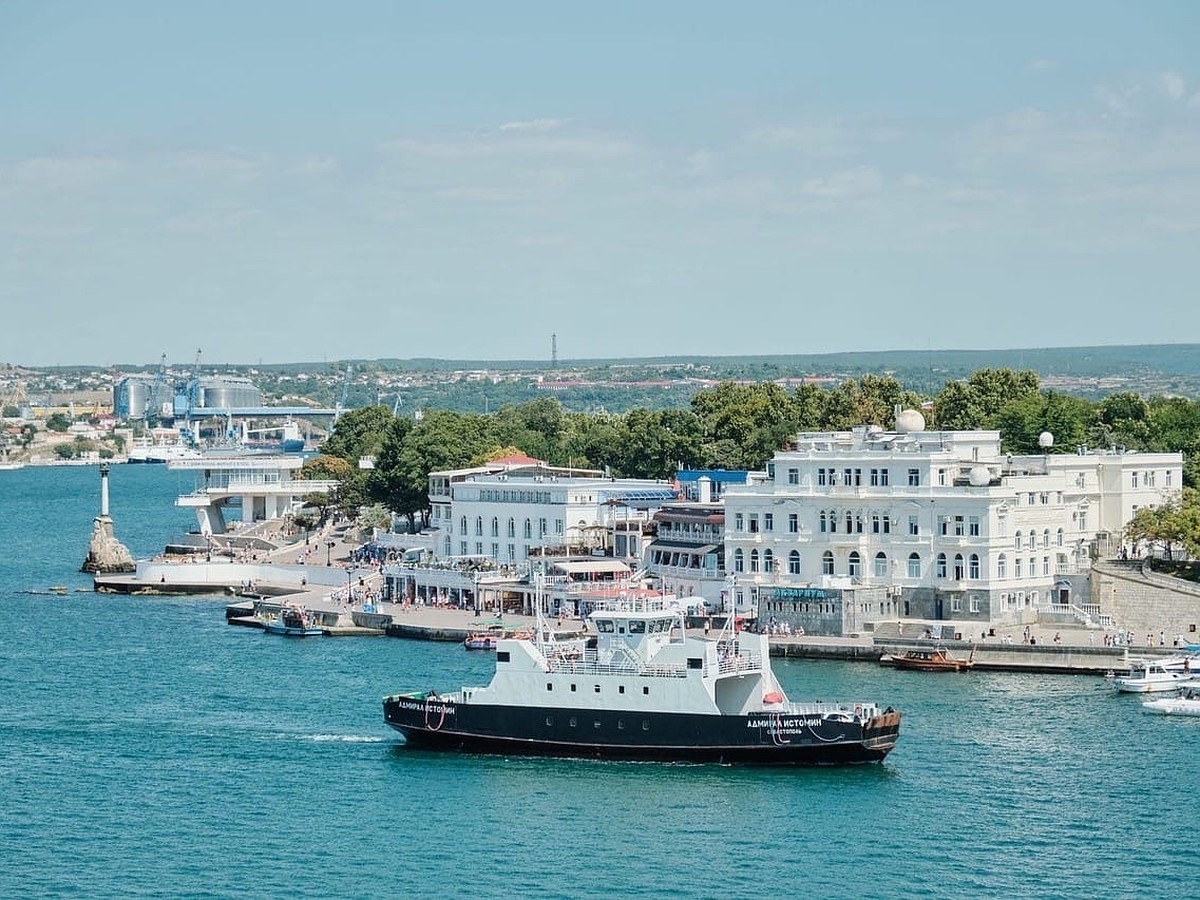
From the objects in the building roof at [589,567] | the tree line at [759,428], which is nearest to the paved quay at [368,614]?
the building roof at [589,567]

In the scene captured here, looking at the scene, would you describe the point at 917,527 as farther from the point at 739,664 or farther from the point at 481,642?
the point at 739,664

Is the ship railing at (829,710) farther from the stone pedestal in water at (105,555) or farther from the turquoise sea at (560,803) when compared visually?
the stone pedestal in water at (105,555)

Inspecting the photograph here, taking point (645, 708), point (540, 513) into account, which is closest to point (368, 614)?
point (540, 513)

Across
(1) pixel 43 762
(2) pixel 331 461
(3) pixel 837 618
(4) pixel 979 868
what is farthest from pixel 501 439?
(4) pixel 979 868

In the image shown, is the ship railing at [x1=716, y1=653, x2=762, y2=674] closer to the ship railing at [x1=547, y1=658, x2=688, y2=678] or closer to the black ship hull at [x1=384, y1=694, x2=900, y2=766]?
the ship railing at [x1=547, y1=658, x2=688, y2=678]

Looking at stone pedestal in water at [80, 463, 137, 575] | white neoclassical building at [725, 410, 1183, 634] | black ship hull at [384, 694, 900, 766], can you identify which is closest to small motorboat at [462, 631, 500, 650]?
white neoclassical building at [725, 410, 1183, 634]

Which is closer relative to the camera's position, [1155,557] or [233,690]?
[233,690]

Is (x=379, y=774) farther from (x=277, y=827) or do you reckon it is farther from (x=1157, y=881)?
(x=1157, y=881)
